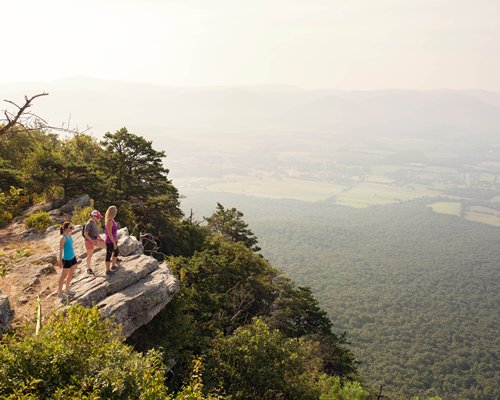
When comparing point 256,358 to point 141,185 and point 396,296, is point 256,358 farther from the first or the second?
point 396,296

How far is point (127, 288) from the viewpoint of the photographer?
12.9 meters

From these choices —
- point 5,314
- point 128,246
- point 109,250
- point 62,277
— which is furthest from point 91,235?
point 5,314

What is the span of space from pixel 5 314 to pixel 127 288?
372cm

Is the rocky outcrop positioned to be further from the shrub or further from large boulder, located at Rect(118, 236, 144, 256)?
the shrub

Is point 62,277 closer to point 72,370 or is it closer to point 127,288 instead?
point 127,288

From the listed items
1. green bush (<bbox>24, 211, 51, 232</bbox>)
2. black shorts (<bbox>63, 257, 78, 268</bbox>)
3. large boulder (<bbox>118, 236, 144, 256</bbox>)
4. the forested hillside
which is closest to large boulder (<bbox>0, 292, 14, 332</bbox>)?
black shorts (<bbox>63, 257, 78, 268</bbox>)

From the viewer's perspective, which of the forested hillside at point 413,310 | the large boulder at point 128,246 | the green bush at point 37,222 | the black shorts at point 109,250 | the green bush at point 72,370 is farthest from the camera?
the forested hillside at point 413,310

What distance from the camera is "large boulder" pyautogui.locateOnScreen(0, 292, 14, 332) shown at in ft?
33.2

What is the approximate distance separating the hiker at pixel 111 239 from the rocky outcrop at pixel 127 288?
33cm

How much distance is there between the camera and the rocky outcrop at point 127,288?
11.8 m

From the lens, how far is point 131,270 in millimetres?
13477

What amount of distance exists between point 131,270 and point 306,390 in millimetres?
9935

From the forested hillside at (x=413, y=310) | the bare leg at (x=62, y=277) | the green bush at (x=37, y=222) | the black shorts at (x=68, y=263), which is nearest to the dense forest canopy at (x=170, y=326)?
the bare leg at (x=62, y=277)

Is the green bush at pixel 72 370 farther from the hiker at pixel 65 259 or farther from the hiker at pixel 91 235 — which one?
the hiker at pixel 91 235
